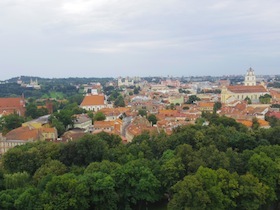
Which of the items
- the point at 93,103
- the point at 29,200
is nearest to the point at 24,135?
the point at 29,200

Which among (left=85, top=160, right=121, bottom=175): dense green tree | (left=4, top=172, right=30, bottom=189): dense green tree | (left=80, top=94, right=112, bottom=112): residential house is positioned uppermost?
(left=85, top=160, right=121, bottom=175): dense green tree

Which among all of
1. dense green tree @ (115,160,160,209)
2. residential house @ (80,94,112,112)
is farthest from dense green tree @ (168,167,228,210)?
residential house @ (80,94,112,112)

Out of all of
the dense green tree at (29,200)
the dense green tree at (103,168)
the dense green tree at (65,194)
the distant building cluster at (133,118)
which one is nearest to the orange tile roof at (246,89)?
the distant building cluster at (133,118)

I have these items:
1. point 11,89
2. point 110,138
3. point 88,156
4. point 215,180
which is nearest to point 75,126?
point 110,138

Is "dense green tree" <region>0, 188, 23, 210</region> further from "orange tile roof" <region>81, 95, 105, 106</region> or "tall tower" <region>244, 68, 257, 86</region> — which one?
"tall tower" <region>244, 68, 257, 86</region>

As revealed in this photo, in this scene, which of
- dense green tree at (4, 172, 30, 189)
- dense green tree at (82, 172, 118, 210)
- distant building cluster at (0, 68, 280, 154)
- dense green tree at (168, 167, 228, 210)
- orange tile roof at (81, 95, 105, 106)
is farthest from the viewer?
orange tile roof at (81, 95, 105, 106)

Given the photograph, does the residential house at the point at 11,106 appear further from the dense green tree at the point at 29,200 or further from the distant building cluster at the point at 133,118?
the dense green tree at the point at 29,200

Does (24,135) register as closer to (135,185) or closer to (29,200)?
(29,200)

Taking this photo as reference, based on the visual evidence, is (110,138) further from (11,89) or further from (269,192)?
(11,89)
